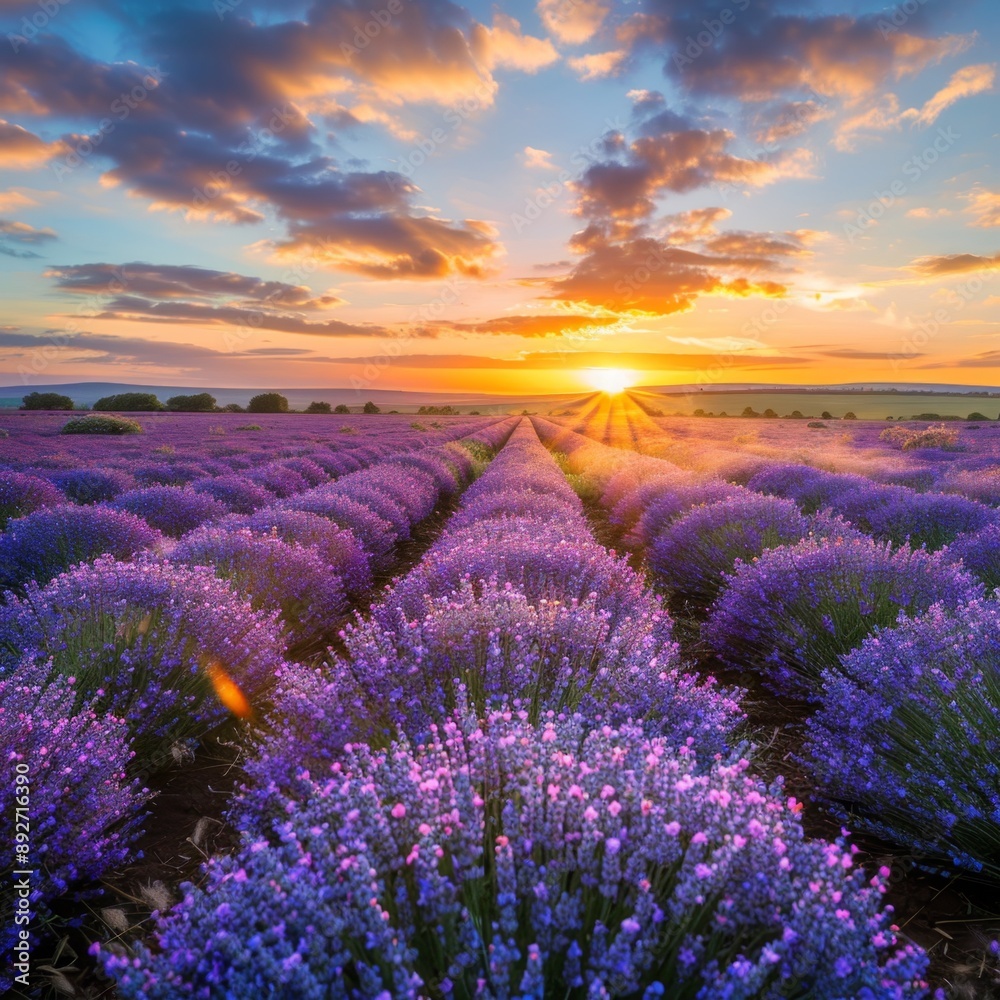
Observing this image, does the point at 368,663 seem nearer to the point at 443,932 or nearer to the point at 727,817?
the point at 443,932

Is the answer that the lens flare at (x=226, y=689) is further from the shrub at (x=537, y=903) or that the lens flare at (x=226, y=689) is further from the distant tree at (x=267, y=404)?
the distant tree at (x=267, y=404)

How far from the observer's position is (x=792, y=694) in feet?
12.4

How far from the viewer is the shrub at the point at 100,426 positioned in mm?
21406

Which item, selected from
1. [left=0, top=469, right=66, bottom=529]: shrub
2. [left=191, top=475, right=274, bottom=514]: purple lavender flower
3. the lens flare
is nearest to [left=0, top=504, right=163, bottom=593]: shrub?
[left=0, top=469, right=66, bottom=529]: shrub

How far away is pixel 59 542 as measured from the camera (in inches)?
210

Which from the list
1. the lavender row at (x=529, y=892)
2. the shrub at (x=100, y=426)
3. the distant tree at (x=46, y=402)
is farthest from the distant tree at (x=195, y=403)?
the lavender row at (x=529, y=892)

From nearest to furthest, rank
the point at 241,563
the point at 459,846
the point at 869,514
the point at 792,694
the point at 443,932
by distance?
1. the point at 443,932
2. the point at 459,846
3. the point at 792,694
4. the point at 241,563
5. the point at 869,514

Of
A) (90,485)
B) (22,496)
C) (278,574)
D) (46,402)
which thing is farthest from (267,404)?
(278,574)

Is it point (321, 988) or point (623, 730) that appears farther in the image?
point (623, 730)

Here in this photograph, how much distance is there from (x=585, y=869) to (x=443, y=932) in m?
0.32

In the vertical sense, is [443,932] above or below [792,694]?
above

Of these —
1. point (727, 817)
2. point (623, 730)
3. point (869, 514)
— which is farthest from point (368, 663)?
point (869, 514)

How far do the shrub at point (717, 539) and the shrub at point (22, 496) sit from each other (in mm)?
7005

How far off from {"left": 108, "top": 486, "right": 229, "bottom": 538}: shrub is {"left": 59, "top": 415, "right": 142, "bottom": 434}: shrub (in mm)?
17295
